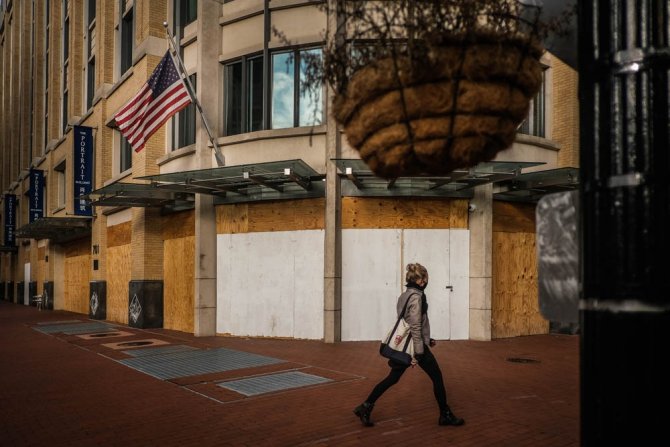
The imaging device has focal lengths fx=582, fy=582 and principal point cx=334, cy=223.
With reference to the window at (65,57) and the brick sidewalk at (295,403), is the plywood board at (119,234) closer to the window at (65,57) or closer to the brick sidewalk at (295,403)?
the brick sidewalk at (295,403)

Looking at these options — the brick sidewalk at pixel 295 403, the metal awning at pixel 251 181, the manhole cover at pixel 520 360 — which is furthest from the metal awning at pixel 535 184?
the metal awning at pixel 251 181

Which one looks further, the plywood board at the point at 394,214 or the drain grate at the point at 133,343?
the plywood board at the point at 394,214

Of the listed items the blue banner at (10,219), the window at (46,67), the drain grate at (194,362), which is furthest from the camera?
the blue banner at (10,219)

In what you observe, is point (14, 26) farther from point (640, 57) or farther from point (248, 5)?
point (640, 57)

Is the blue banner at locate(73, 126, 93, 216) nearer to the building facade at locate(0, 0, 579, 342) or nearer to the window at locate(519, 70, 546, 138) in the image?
the building facade at locate(0, 0, 579, 342)

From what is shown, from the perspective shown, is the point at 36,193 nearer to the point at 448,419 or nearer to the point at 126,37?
the point at 126,37

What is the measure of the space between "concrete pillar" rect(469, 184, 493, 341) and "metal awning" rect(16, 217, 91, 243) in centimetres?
1576

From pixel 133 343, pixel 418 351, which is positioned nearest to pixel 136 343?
pixel 133 343

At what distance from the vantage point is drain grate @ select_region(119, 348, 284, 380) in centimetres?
930

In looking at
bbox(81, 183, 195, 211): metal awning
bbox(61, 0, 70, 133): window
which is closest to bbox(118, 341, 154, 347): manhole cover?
bbox(81, 183, 195, 211): metal awning

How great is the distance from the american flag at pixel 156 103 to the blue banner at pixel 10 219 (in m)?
26.5

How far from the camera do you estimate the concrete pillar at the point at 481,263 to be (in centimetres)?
1284

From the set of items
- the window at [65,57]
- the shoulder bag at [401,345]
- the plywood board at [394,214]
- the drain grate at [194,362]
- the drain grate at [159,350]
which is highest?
the window at [65,57]

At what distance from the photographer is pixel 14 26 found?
4094cm
